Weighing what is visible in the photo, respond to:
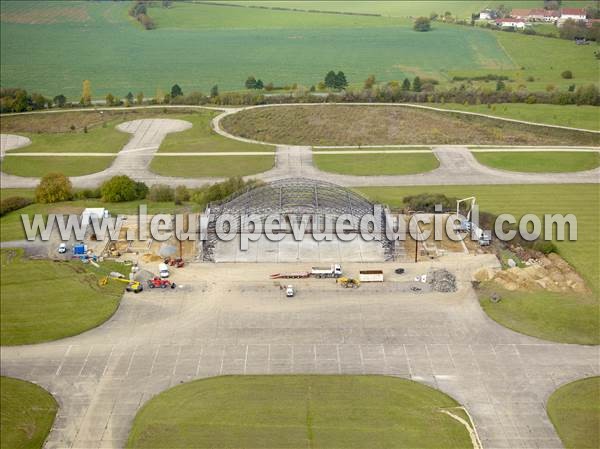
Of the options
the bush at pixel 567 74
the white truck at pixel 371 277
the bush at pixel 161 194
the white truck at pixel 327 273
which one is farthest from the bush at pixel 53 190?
the bush at pixel 567 74

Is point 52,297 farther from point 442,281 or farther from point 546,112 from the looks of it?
point 546,112

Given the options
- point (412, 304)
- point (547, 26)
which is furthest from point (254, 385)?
point (547, 26)

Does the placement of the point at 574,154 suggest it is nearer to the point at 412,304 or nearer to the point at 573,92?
the point at 573,92

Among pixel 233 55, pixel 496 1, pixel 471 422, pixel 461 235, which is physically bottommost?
pixel 471 422

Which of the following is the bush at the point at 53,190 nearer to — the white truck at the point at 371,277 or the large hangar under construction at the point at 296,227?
the large hangar under construction at the point at 296,227

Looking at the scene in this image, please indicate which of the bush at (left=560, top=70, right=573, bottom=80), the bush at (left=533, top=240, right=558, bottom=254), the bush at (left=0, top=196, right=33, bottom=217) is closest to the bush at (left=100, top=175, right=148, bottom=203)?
the bush at (left=0, top=196, right=33, bottom=217)

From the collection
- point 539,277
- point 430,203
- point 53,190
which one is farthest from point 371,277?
→ point 53,190
